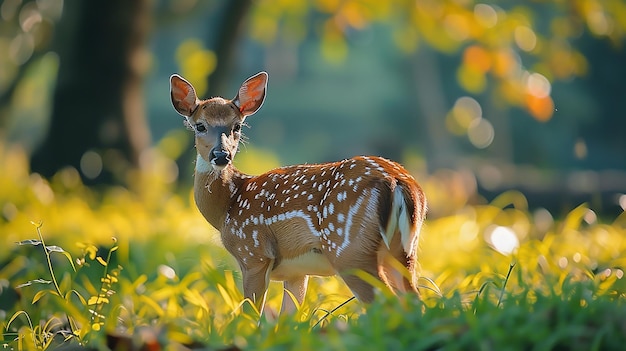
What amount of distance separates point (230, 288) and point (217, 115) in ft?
2.23

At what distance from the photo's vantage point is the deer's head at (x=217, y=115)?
358 centimetres

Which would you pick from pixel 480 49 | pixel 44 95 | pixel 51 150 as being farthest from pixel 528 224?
pixel 44 95

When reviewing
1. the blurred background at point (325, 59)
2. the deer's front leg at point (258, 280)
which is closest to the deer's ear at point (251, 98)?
the deer's front leg at point (258, 280)

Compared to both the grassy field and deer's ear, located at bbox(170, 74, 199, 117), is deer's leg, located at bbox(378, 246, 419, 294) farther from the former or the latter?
deer's ear, located at bbox(170, 74, 199, 117)

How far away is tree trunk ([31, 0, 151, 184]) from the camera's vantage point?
744cm

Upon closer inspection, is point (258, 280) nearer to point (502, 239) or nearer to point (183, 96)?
point (183, 96)

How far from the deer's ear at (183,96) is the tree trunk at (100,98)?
12.5 ft

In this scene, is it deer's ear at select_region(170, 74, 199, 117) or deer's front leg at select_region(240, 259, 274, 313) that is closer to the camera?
deer's front leg at select_region(240, 259, 274, 313)

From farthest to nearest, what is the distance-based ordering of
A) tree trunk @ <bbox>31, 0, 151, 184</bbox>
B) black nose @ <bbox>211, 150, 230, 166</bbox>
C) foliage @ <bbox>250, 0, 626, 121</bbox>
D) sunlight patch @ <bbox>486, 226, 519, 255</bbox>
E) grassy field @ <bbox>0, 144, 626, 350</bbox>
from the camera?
tree trunk @ <bbox>31, 0, 151, 184</bbox>
foliage @ <bbox>250, 0, 626, 121</bbox>
sunlight patch @ <bbox>486, 226, 519, 255</bbox>
black nose @ <bbox>211, 150, 230, 166</bbox>
grassy field @ <bbox>0, 144, 626, 350</bbox>

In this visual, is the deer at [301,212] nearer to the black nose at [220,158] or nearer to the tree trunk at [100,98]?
the black nose at [220,158]

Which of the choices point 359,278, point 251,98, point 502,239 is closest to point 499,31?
point 502,239

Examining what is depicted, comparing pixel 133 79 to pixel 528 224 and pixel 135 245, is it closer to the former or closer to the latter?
pixel 135 245

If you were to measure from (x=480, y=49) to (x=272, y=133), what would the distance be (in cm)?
1329

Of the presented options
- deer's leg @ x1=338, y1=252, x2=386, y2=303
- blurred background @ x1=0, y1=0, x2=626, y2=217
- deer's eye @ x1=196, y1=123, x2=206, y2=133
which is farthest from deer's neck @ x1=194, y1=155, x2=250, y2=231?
blurred background @ x1=0, y1=0, x2=626, y2=217
